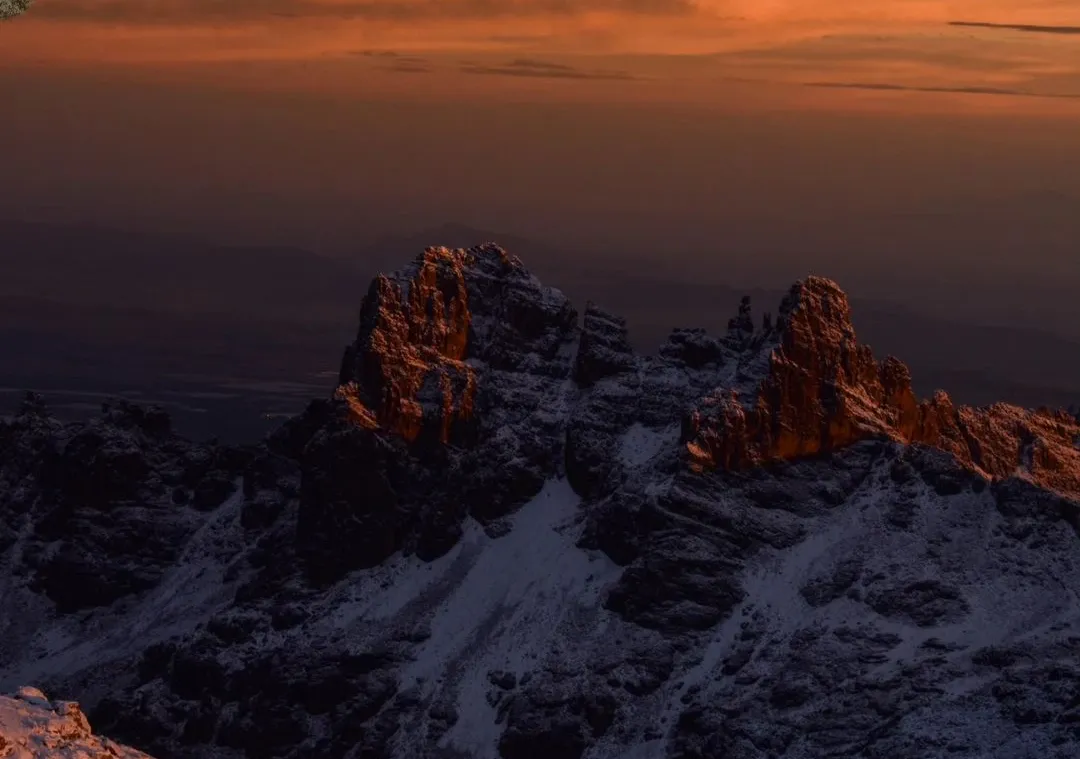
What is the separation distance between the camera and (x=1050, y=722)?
629 ft

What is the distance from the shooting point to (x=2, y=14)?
69.1 m

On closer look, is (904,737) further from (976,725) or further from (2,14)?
(2,14)

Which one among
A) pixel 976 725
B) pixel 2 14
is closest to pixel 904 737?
pixel 976 725

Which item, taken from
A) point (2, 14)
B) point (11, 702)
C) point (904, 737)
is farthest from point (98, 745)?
point (904, 737)

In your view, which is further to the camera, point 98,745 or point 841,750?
point 841,750

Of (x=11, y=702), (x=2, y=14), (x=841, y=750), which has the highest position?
(x=2, y=14)

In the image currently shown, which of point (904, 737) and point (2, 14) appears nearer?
point (2, 14)

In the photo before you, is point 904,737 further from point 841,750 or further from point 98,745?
point 98,745

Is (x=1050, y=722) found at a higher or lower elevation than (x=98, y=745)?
lower

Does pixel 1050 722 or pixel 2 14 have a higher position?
pixel 2 14

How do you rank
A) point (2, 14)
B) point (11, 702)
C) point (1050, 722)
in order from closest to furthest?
point (2, 14), point (11, 702), point (1050, 722)

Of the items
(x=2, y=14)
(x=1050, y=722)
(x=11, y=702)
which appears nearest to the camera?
(x=2, y=14)

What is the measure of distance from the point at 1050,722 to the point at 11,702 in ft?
452

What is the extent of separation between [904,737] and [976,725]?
735 cm
